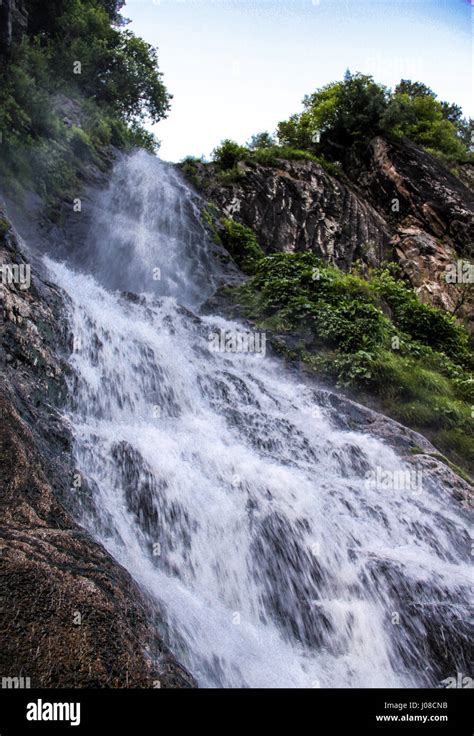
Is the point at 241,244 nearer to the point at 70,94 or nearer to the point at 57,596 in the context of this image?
the point at 70,94

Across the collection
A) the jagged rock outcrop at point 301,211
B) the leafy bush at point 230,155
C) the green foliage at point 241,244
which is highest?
the leafy bush at point 230,155

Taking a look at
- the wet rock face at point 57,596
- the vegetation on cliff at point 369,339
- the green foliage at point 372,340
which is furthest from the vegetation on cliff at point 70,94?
the wet rock face at point 57,596

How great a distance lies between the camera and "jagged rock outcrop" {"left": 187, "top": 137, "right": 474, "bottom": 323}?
64.6 feet

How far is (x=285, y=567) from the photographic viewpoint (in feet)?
18.2

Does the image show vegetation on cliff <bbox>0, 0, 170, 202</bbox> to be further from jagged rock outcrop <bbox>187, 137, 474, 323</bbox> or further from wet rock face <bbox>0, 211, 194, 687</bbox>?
wet rock face <bbox>0, 211, 194, 687</bbox>

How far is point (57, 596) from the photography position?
3.23m

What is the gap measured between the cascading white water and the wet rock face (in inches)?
29.6

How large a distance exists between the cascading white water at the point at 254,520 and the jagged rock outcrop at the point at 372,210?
10.7 metres

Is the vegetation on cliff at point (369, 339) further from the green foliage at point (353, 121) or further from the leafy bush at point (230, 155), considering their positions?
the green foliage at point (353, 121)

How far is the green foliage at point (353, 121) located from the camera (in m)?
24.3

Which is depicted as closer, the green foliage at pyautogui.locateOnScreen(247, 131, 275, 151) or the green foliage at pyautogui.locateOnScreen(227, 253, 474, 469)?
the green foliage at pyautogui.locateOnScreen(227, 253, 474, 469)
